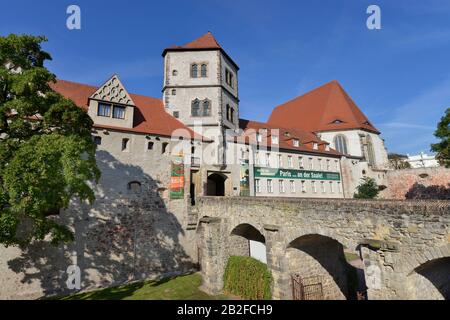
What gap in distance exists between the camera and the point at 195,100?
74.3ft

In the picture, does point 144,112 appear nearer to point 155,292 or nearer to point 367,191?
point 155,292

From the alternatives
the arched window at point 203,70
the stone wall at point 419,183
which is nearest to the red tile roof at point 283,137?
the arched window at point 203,70

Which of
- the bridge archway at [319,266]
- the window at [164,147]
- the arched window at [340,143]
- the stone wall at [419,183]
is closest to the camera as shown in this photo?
the bridge archway at [319,266]

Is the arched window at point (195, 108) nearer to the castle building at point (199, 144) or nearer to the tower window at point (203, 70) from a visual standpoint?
the castle building at point (199, 144)

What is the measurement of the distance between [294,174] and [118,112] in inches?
766

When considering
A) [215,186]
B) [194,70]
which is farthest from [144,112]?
[215,186]

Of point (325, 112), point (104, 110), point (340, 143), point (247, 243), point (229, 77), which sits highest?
point (325, 112)

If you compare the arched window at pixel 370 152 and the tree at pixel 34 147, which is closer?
the tree at pixel 34 147

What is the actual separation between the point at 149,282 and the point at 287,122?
3359cm

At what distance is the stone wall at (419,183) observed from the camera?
31.5 metres

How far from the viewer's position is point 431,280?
8.49 meters

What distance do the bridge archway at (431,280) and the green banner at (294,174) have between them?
1665 centimetres

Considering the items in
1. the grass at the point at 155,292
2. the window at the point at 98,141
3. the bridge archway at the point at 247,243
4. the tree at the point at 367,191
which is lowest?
the grass at the point at 155,292

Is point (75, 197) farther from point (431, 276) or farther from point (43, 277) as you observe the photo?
point (431, 276)
